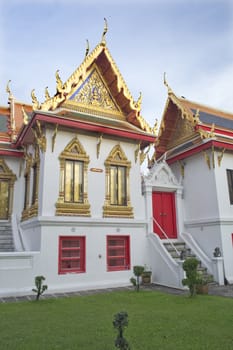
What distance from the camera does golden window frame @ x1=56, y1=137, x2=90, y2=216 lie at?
28.7 feet

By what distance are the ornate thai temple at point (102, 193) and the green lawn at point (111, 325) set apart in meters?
1.74

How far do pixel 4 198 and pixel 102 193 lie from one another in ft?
13.2

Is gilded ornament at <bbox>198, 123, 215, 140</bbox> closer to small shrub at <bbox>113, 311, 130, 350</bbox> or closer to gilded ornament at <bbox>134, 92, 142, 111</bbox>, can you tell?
gilded ornament at <bbox>134, 92, 142, 111</bbox>

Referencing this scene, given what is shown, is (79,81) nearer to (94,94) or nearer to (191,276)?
(94,94)

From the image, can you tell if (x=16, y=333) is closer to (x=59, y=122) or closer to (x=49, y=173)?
(x=49, y=173)

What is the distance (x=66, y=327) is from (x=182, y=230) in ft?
25.2

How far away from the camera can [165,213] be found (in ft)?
37.1

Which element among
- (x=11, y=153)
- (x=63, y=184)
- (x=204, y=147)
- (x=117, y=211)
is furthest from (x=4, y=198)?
(x=204, y=147)

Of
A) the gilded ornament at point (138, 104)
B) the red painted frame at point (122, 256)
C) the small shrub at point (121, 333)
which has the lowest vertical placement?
the small shrub at point (121, 333)

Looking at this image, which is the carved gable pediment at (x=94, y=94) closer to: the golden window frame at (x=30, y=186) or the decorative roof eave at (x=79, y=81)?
the decorative roof eave at (x=79, y=81)

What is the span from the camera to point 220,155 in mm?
10844

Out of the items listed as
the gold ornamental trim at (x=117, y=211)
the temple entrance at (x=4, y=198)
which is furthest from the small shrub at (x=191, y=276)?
the temple entrance at (x=4, y=198)

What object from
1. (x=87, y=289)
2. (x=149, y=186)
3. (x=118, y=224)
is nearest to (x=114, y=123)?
(x=149, y=186)

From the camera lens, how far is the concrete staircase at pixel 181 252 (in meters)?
9.41
